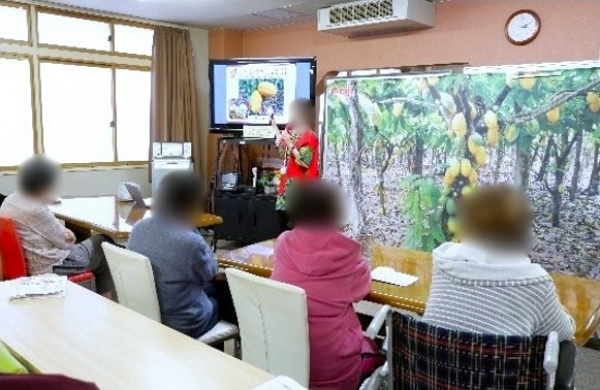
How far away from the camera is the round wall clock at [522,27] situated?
4.10 m

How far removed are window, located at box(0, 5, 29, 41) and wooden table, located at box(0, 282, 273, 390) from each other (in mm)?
4049

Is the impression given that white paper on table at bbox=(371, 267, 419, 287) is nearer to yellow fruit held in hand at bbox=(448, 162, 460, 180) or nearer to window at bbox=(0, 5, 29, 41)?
yellow fruit held in hand at bbox=(448, 162, 460, 180)

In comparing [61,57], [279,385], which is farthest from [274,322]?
[61,57]

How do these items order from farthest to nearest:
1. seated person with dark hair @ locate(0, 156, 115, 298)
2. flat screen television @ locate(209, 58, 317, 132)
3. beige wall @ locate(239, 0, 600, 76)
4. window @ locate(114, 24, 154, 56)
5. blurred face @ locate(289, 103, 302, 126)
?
window @ locate(114, 24, 154, 56)
flat screen television @ locate(209, 58, 317, 132)
beige wall @ locate(239, 0, 600, 76)
blurred face @ locate(289, 103, 302, 126)
seated person with dark hair @ locate(0, 156, 115, 298)

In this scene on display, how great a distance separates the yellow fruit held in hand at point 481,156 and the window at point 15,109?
13.6 ft

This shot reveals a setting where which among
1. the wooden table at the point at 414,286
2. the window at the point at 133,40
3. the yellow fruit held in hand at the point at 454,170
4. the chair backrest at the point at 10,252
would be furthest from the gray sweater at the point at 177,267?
the window at the point at 133,40

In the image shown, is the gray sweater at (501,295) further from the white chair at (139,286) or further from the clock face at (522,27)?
the clock face at (522,27)

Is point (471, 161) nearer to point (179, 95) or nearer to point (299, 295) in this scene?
point (299, 295)

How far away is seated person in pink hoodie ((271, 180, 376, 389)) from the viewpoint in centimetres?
165

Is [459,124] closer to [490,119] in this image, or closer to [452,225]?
[490,119]

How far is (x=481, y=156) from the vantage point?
8.27 ft

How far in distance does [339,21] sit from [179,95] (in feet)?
6.85

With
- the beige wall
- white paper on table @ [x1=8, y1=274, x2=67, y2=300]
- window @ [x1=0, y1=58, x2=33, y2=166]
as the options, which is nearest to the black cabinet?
the beige wall

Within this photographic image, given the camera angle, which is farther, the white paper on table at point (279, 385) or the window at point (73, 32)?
the window at point (73, 32)
